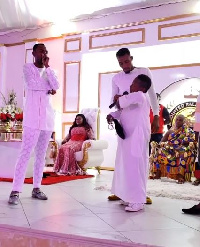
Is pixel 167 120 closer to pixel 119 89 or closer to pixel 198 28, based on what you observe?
pixel 198 28

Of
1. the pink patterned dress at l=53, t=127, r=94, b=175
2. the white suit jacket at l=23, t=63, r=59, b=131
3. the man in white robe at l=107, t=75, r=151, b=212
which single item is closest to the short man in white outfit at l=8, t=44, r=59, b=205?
the white suit jacket at l=23, t=63, r=59, b=131

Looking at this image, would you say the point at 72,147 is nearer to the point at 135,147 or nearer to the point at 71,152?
the point at 71,152

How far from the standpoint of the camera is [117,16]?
748cm

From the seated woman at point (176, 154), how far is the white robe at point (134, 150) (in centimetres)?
231

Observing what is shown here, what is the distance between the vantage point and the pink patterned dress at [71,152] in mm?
6008

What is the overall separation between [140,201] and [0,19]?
6.58 metres

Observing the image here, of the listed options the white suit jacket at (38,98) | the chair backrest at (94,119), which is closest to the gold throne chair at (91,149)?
the chair backrest at (94,119)

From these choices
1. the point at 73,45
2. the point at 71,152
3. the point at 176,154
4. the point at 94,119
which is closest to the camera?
the point at 176,154

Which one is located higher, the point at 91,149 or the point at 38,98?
the point at 38,98

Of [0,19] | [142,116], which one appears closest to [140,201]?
[142,116]

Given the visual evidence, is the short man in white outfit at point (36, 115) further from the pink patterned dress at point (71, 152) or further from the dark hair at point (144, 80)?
the pink patterned dress at point (71, 152)

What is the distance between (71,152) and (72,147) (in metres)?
0.10

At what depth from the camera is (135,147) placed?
3.14 m

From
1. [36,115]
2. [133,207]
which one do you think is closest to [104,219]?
[133,207]
